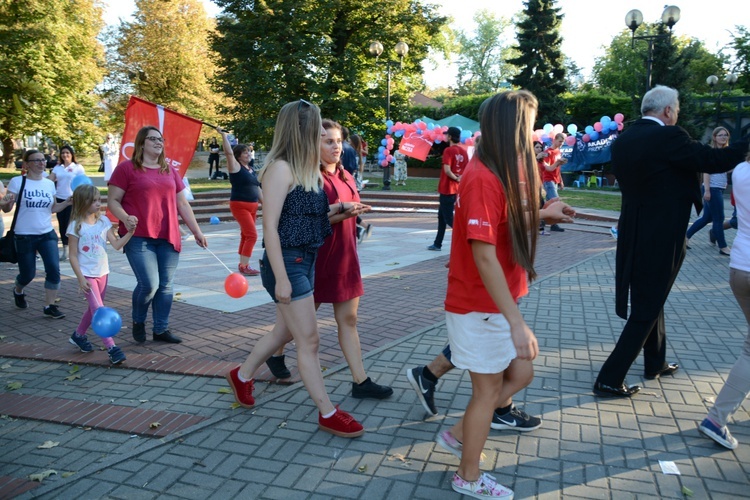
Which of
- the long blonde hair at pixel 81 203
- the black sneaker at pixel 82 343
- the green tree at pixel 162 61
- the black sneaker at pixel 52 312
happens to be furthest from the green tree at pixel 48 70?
the black sneaker at pixel 82 343

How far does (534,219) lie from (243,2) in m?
26.1

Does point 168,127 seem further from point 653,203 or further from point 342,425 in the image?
point 653,203

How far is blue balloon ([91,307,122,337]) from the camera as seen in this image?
14.9 ft

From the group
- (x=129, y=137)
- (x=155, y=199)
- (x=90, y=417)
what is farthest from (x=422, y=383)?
(x=129, y=137)

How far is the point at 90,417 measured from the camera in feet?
12.5

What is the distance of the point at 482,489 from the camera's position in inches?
110

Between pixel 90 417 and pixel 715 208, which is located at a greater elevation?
pixel 715 208

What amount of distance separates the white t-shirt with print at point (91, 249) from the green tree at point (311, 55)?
2032 centimetres

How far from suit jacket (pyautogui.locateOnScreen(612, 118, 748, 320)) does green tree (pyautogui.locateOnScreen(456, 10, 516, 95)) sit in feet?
236

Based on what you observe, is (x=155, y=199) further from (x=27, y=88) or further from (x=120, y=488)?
(x=27, y=88)

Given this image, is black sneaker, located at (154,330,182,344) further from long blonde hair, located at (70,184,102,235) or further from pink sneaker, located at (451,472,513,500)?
pink sneaker, located at (451,472,513,500)

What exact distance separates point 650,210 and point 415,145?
55.4 ft

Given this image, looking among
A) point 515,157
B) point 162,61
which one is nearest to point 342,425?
point 515,157

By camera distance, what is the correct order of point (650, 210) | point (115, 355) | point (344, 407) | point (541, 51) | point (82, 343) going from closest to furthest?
point (650, 210), point (344, 407), point (115, 355), point (82, 343), point (541, 51)
